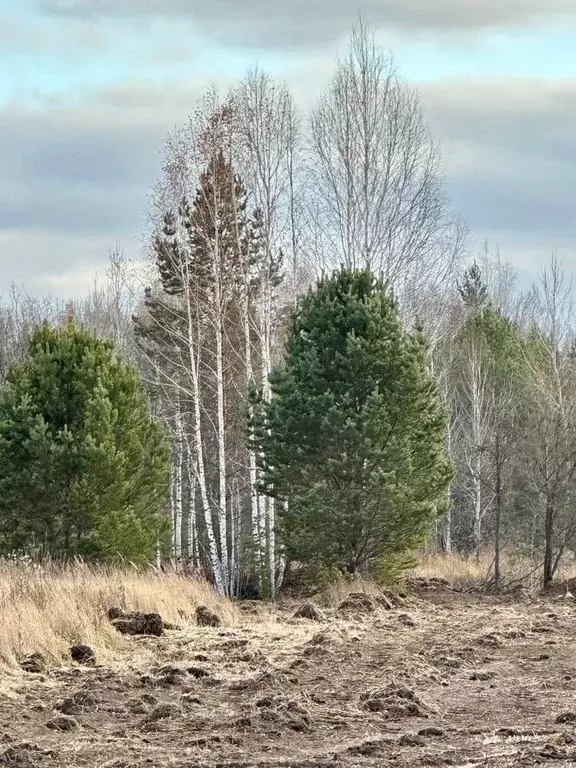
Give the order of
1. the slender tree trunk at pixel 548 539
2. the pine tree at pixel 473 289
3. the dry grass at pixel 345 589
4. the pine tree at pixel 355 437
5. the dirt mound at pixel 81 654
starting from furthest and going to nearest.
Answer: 1. the pine tree at pixel 473 289
2. the slender tree trunk at pixel 548 539
3. the pine tree at pixel 355 437
4. the dry grass at pixel 345 589
5. the dirt mound at pixel 81 654

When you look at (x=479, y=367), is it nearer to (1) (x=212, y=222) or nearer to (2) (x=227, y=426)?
(2) (x=227, y=426)

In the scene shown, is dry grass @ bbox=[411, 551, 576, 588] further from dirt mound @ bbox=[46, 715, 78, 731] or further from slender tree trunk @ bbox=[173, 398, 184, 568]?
dirt mound @ bbox=[46, 715, 78, 731]

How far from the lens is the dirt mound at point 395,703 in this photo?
29.2ft

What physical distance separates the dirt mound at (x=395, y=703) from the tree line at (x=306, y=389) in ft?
34.8

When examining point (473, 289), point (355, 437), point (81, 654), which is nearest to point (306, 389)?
point (355, 437)

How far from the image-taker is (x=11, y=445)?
22062mm

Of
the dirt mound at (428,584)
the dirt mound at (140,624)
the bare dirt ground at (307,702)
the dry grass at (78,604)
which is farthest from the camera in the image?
the dirt mound at (428,584)

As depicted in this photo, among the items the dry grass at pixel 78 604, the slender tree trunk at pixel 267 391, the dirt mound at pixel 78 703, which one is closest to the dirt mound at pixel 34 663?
the dry grass at pixel 78 604

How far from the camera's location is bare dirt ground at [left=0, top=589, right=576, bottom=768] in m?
7.38

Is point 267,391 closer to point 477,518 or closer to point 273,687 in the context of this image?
point 477,518

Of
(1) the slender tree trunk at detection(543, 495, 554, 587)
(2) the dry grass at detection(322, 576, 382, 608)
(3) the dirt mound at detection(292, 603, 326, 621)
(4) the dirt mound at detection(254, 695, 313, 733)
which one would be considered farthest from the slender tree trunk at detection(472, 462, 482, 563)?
(4) the dirt mound at detection(254, 695, 313, 733)

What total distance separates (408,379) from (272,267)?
8.70 meters

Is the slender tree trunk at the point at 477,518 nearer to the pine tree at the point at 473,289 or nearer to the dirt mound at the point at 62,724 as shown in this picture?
the pine tree at the point at 473,289

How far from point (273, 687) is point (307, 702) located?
719 mm
